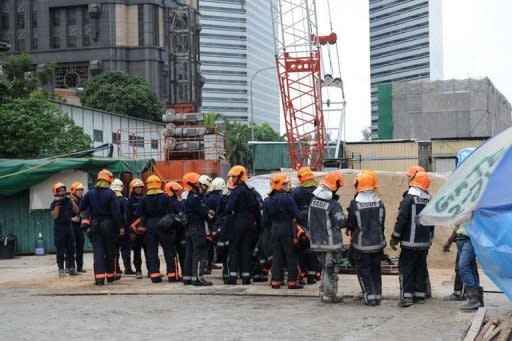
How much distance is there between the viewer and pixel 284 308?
11.2m

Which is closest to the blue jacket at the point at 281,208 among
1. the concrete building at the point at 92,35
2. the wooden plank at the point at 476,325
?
the wooden plank at the point at 476,325

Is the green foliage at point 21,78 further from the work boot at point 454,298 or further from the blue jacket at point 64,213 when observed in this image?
the work boot at point 454,298

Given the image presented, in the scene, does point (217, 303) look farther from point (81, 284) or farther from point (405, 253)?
point (81, 284)

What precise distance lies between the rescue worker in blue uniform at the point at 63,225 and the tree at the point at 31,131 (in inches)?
612

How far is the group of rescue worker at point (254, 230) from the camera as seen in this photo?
37.4 feet

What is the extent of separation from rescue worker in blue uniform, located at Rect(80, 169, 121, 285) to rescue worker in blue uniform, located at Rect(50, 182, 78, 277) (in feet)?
4.80

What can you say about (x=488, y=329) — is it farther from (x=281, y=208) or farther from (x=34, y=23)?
(x=34, y=23)

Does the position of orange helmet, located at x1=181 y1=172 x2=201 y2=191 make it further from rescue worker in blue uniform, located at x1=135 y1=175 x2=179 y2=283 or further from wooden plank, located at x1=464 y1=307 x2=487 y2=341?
wooden plank, located at x1=464 y1=307 x2=487 y2=341

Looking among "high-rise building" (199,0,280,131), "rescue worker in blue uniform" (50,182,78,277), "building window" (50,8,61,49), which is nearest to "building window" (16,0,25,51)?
"building window" (50,8,61,49)

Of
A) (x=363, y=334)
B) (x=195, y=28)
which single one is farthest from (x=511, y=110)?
(x=363, y=334)

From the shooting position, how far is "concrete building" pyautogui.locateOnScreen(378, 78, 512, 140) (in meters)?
57.0

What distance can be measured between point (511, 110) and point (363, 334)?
2714 inches

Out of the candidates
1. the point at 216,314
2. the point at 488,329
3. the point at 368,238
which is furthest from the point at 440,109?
the point at 488,329

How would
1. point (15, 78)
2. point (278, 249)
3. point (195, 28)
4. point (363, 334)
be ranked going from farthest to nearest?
1. point (195, 28)
2. point (15, 78)
3. point (278, 249)
4. point (363, 334)
